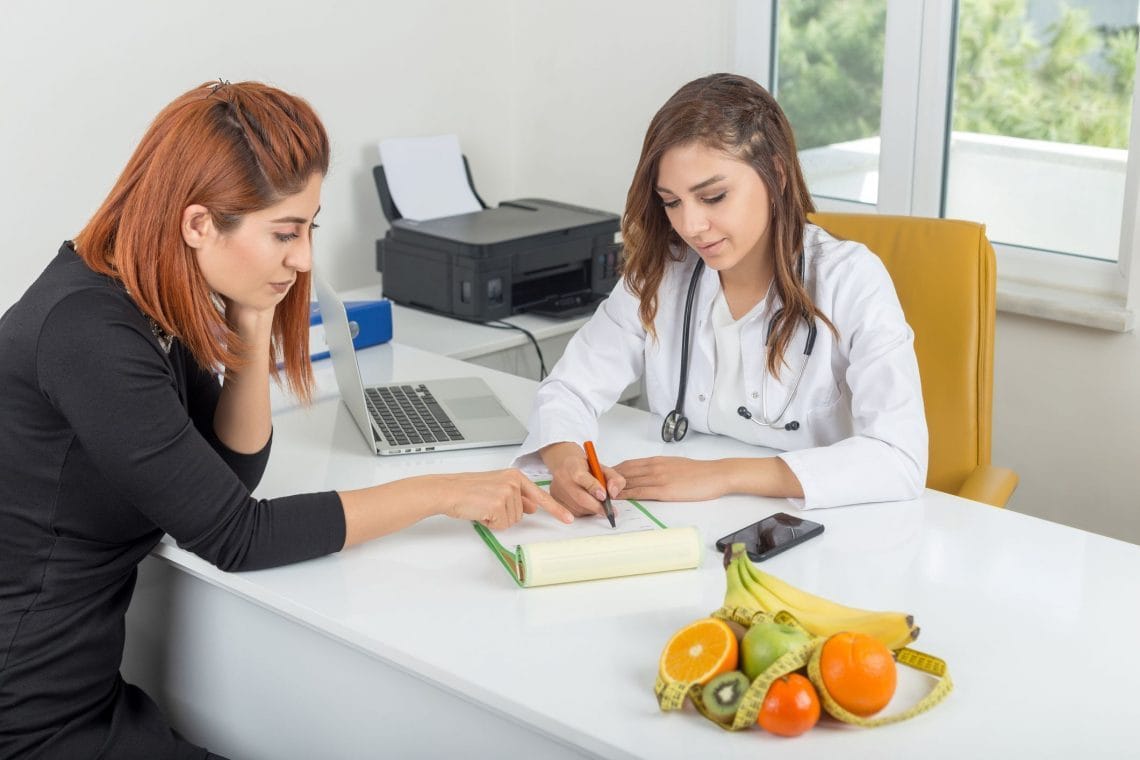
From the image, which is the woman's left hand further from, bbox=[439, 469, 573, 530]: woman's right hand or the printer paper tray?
the printer paper tray

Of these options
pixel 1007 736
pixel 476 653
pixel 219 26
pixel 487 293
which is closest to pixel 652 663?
pixel 476 653

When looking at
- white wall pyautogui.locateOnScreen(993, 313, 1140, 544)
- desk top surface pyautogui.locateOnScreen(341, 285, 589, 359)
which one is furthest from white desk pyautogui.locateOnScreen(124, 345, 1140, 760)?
white wall pyautogui.locateOnScreen(993, 313, 1140, 544)

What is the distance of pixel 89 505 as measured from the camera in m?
1.35

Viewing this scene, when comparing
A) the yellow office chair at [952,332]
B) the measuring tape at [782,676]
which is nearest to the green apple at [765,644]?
the measuring tape at [782,676]

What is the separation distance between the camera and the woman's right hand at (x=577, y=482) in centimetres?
151

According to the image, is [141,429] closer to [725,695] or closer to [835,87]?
[725,695]

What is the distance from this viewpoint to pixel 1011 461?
107 inches

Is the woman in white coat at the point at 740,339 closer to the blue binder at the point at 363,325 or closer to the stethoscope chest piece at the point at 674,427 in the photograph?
the stethoscope chest piece at the point at 674,427

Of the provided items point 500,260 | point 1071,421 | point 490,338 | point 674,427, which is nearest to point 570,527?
point 674,427

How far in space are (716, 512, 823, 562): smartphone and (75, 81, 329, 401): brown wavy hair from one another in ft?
2.11

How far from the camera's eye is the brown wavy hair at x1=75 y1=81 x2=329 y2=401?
4.21ft

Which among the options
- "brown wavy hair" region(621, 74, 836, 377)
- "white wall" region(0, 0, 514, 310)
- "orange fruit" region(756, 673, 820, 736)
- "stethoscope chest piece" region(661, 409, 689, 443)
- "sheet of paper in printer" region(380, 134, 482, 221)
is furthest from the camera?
"sheet of paper in printer" region(380, 134, 482, 221)

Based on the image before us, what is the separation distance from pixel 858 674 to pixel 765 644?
0.08 meters

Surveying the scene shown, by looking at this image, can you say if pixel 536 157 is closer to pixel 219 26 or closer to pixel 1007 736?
pixel 219 26
